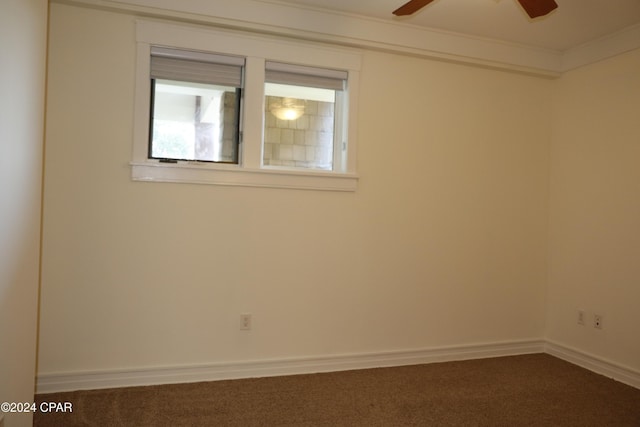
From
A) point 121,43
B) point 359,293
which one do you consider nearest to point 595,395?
point 359,293

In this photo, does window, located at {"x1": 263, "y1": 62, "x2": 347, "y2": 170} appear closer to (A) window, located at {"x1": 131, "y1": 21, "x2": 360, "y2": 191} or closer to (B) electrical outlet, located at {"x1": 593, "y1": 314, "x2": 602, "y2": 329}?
(A) window, located at {"x1": 131, "y1": 21, "x2": 360, "y2": 191}

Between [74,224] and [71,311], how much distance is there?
513 mm

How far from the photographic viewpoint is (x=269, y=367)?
117 inches

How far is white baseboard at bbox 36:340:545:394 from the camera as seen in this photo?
104 inches

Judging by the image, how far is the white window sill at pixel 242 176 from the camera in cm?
276

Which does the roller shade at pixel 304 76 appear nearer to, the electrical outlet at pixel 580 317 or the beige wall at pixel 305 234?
the beige wall at pixel 305 234

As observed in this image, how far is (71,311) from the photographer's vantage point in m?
2.64

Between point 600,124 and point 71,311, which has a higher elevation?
point 600,124

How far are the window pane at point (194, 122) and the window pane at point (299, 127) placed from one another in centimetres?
24

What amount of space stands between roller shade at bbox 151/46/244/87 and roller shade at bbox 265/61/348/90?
0.71 ft

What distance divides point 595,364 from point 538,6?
2.58m

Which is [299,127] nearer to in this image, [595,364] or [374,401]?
[374,401]

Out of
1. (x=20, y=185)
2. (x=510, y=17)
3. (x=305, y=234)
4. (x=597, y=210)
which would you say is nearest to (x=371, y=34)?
(x=510, y=17)

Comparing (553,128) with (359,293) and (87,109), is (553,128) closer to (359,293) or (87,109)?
(359,293)
